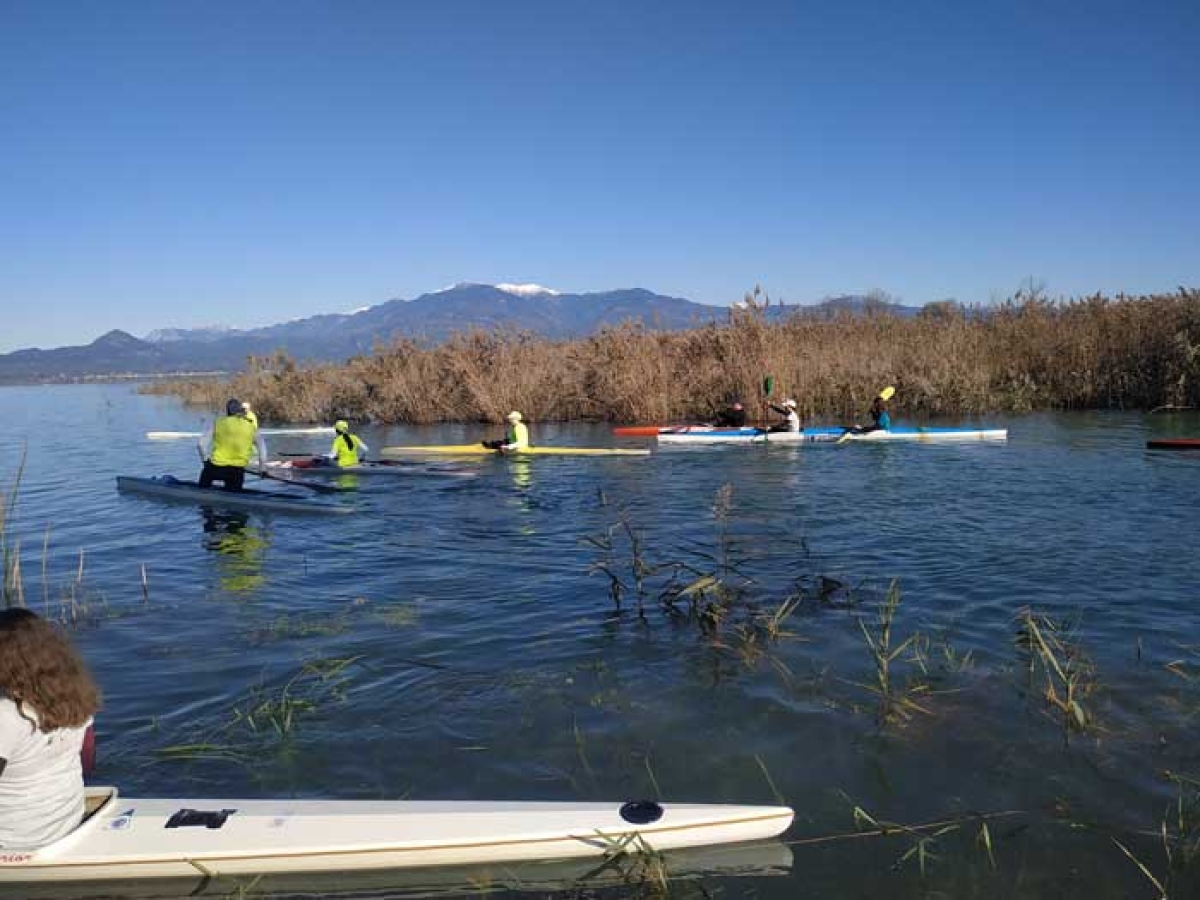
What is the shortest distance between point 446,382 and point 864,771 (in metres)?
23.3

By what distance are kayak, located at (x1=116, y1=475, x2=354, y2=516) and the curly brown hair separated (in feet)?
30.5

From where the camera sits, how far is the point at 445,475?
1573 centimetres

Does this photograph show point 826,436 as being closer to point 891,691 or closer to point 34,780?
point 891,691

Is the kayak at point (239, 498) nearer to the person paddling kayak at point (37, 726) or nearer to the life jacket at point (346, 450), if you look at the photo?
the life jacket at point (346, 450)

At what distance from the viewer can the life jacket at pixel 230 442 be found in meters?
13.6

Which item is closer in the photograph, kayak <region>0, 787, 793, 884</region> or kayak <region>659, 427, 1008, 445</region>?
kayak <region>0, 787, 793, 884</region>

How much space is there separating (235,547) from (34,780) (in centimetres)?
785

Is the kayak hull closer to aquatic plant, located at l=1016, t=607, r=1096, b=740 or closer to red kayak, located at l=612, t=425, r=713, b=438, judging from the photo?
red kayak, located at l=612, t=425, r=713, b=438

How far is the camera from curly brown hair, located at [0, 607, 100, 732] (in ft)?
11.9

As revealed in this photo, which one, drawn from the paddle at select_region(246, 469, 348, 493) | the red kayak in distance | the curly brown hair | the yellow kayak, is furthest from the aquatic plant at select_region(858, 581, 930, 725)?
the red kayak in distance

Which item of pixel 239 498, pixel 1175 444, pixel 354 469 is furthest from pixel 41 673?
pixel 1175 444

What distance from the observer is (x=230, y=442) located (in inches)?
539

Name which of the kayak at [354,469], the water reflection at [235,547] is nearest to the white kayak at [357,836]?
the water reflection at [235,547]

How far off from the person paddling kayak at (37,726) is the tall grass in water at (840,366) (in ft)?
63.1
